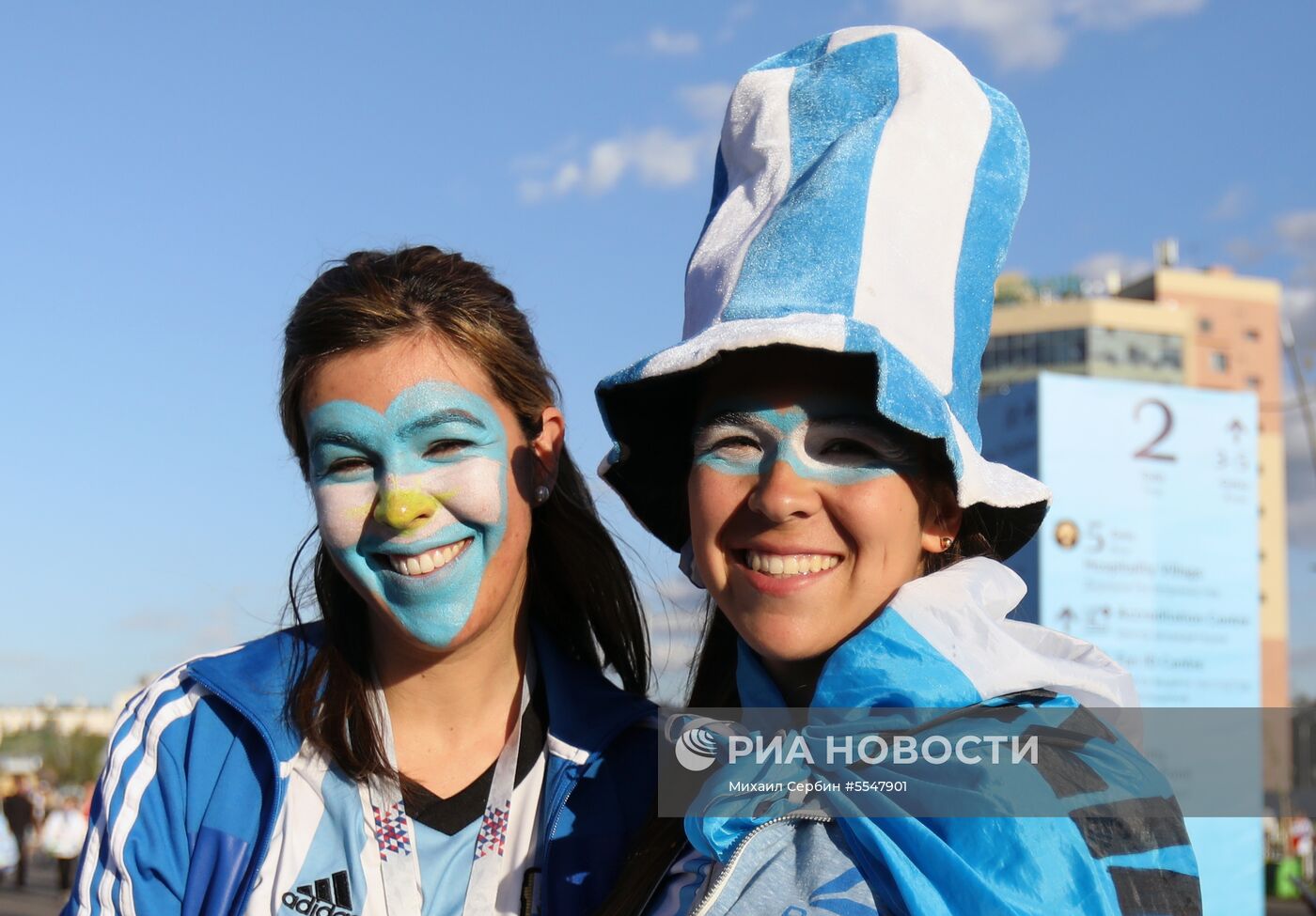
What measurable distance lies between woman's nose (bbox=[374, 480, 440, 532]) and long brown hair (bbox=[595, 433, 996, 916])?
0.58m

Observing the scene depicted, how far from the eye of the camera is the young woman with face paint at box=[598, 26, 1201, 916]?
1791mm

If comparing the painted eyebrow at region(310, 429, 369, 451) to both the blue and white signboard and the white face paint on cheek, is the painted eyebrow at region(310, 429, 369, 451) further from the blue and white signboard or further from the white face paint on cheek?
the blue and white signboard

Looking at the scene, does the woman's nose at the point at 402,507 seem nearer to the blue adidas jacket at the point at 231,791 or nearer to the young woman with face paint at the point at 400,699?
the young woman with face paint at the point at 400,699

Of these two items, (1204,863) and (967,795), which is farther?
(1204,863)

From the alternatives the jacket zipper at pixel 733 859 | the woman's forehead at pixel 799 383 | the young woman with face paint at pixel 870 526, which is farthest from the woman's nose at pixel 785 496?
the jacket zipper at pixel 733 859

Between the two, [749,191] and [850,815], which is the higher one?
[749,191]

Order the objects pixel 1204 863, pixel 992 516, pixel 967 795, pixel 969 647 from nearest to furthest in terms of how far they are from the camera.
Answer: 1. pixel 967 795
2. pixel 969 647
3. pixel 992 516
4. pixel 1204 863

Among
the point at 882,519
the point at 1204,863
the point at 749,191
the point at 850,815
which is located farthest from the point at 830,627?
the point at 1204,863

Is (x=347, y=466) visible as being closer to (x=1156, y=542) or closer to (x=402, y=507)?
(x=402, y=507)

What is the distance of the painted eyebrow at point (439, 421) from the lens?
2611 millimetres

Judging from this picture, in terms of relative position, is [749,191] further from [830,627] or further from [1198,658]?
[1198,658]

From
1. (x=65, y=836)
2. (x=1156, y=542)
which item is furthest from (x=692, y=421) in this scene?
(x=65, y=836)

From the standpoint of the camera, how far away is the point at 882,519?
2074 mm

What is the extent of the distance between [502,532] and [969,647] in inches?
43.3
